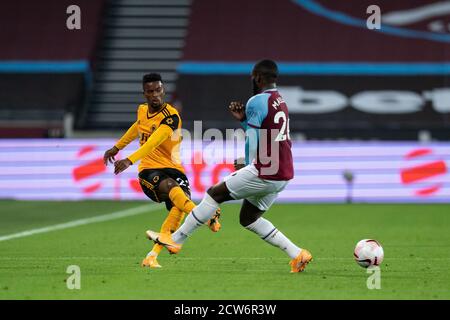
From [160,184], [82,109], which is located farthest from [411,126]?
[160,184]

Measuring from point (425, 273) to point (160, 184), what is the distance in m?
2.95

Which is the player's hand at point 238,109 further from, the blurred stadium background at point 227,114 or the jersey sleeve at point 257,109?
the blurred stadium background at point 227,114

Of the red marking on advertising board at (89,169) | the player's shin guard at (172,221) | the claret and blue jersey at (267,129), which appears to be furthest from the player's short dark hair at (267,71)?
the red marking on advertising board at (89,169)

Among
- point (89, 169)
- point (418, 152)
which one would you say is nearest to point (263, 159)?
point (418, 152)

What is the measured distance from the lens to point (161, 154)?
11.1 metres

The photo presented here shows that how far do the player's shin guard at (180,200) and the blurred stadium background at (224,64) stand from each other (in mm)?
13251

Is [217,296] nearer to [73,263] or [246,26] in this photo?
[73,263]

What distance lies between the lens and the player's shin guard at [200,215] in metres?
9.84

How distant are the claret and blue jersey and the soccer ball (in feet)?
3.48

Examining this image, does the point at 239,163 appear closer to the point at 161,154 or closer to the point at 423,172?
the point at 161,154

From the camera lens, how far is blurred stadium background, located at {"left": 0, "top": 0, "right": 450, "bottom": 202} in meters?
26.5

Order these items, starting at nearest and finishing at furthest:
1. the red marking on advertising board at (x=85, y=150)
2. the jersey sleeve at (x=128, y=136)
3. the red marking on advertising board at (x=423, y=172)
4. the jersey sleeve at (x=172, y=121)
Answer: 1. the jersey sleeve at (x=172, y=121)
2. the jersey sleeve at (x=128, y=136)
3. the red marking on advertising board at (x=423, y=172)
4. the red marking on advertising board at (x=85, y=150)

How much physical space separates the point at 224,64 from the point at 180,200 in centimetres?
1786

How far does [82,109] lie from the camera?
27.5m
